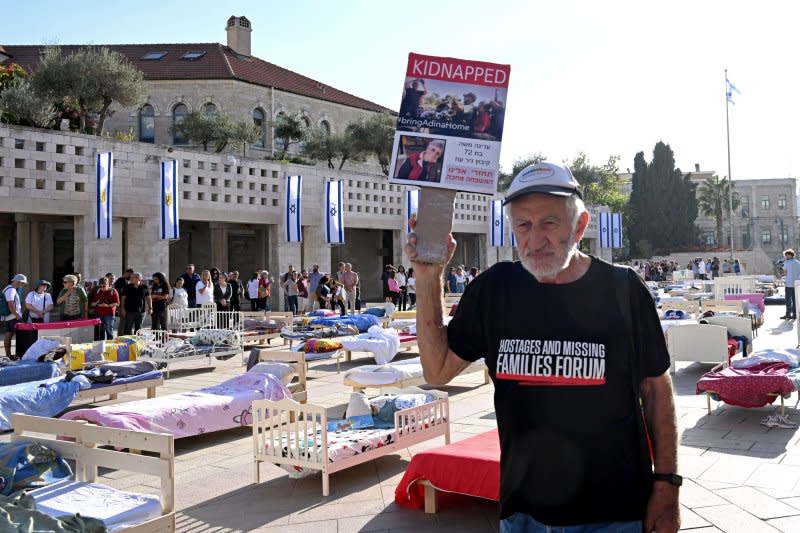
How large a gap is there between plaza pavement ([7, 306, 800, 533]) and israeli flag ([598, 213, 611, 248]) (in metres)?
28.8

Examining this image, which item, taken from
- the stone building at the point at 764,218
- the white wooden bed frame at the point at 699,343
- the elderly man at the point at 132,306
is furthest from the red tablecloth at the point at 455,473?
the stone building at the point at 764,218

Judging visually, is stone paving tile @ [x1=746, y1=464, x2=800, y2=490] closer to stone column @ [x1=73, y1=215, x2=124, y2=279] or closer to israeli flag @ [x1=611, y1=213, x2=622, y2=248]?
stone column @ [x1=73, y1=215, x2=124, y2=279]

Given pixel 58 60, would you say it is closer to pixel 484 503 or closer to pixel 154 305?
pixel 154 305

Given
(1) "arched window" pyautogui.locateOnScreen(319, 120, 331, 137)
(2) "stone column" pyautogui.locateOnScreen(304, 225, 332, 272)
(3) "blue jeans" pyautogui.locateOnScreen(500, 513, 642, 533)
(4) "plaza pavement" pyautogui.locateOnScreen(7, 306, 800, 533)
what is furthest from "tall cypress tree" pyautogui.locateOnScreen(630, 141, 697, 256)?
(3) "blue jeans" pyautogui.locateOnScreen(500, 513, 642, 533)

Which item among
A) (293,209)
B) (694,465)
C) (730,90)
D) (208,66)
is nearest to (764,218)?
(730,90)

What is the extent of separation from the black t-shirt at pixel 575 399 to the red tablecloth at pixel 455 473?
2450 millimetres

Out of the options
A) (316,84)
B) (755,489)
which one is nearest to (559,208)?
(755,489)

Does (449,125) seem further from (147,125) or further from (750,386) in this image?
(147,125)

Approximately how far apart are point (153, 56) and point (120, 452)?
35.3m

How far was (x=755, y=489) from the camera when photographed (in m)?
4.93

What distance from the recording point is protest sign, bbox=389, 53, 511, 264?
7.93ft

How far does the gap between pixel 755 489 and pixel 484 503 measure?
1.94 m

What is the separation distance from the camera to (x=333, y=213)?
2275cm

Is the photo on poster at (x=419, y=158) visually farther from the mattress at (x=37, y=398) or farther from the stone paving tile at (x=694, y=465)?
the mattress at (x=37, y=398)
